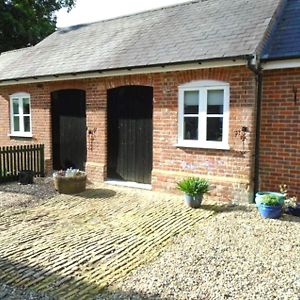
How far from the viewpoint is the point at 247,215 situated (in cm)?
692

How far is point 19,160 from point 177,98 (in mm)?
5429

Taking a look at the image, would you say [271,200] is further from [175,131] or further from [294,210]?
[175,131]

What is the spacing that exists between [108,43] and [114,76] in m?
2.17

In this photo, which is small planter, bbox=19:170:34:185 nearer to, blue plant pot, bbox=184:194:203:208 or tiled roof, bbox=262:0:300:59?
blue plant pot, bbox=184:194:203:208

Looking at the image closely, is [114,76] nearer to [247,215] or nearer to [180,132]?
[180,132]

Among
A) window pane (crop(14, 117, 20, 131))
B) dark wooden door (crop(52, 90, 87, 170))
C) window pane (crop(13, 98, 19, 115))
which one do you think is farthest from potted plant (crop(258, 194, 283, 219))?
window pane (crop(13, 98, 19, 115))

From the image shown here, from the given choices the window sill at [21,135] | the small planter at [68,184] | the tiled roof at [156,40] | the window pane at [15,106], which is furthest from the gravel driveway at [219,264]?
the window pane at [15,106]

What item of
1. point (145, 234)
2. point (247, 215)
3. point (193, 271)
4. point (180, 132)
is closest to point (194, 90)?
point (180, 132)

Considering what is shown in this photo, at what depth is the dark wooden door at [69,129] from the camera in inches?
439

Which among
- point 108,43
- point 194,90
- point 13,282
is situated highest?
point 108,43

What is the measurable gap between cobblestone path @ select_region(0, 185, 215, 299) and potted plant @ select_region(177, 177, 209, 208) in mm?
220

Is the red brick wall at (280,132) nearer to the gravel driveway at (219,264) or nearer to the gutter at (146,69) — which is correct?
the gutter at (146,69)

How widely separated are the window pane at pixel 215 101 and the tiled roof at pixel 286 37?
126 cm

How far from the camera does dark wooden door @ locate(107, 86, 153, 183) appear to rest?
9656 millimetres
